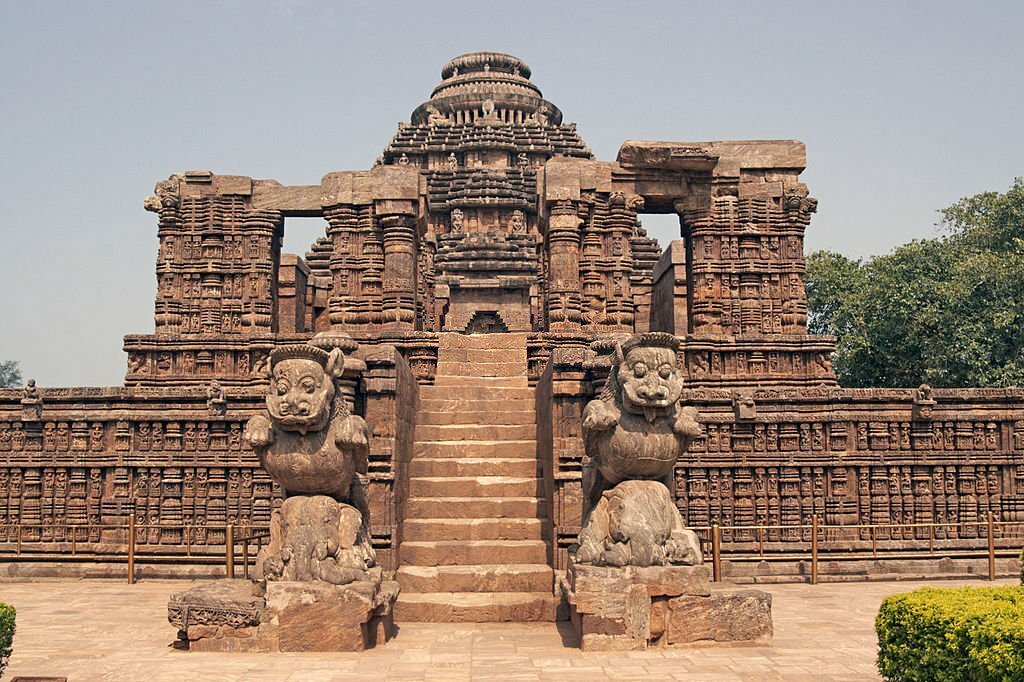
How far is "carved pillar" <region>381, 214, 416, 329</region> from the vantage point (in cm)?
1669

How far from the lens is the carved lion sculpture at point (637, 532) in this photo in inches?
297

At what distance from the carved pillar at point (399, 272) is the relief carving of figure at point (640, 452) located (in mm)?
9064

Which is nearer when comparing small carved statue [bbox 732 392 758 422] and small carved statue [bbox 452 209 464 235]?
small carved statue [bbox 732 392 758 422]

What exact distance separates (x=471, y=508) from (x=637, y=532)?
2.54 meters

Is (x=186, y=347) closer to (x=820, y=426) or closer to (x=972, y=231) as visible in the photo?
(x=820, y=426)

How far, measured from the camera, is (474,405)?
37.6 ft

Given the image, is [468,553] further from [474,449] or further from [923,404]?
[923,404]

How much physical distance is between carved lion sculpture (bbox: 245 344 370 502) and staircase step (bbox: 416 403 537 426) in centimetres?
332

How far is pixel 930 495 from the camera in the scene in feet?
43.4

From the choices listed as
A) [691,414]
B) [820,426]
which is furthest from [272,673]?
[820,426]

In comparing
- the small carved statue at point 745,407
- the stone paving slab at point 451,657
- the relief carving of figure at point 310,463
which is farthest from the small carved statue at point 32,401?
the small carved statue at point 745,407

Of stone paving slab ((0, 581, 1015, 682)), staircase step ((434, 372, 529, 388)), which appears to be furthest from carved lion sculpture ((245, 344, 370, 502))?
staircase step ((434, 372, 529, 388))

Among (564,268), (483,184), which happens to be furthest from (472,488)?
(483,184)

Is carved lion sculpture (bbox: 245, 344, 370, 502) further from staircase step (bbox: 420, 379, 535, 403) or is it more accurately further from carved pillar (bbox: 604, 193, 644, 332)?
carved pillar (bbox: 604, 193, 644, 332)
